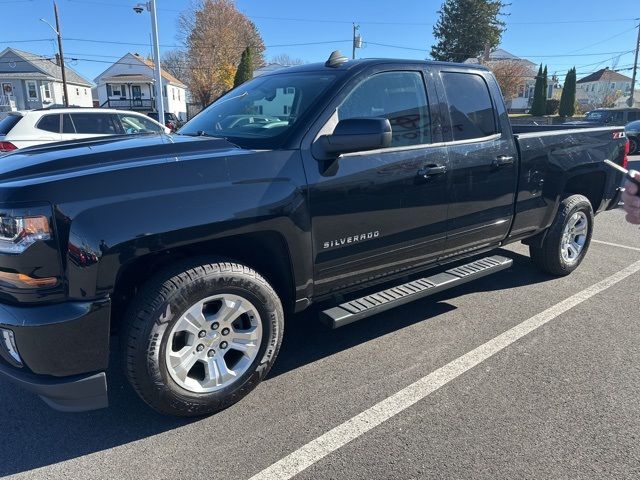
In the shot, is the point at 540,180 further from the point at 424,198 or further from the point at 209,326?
the point at 209,326

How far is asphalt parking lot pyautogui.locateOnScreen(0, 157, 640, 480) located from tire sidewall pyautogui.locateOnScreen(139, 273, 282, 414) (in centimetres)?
13

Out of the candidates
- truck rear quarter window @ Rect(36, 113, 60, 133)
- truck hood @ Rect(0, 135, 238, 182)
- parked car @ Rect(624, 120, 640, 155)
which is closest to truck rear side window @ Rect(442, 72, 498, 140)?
truck hood @ Rect(0, 135, 238, 182)

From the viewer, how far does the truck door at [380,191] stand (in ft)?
9.86

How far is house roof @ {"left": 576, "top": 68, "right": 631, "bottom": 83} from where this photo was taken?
78225mm

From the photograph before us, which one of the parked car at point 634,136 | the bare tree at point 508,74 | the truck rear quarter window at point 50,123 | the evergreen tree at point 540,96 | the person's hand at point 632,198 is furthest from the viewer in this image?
the bare tree at point 508,74

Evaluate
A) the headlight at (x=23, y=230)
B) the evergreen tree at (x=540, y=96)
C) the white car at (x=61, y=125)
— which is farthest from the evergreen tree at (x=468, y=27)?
the headlight at (x=23, y=230)

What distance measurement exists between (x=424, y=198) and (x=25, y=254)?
2437mm

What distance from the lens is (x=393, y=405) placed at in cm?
289

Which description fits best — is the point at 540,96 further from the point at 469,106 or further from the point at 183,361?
the point at 183,361

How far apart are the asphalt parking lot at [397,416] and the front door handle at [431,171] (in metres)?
1.23

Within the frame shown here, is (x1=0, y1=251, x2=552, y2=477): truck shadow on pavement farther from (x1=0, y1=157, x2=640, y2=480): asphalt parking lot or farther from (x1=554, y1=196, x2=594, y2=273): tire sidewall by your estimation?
(x1=554, y1=196, x2=594, y2=273): tire sidewall

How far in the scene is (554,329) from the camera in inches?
154

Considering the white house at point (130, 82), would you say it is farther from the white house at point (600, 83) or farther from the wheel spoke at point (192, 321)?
the white house at point (600, 83)

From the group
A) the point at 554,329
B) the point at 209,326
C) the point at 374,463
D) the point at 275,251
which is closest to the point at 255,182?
the point at 275,251
